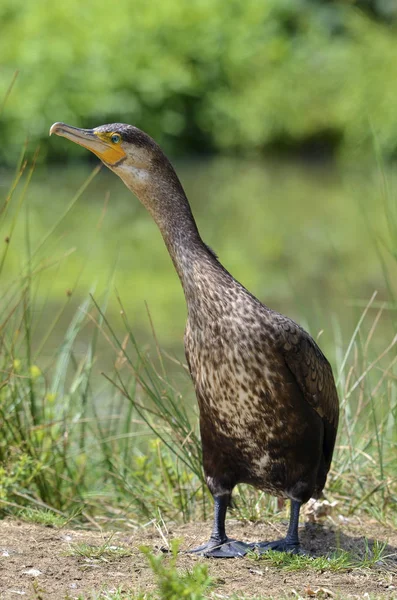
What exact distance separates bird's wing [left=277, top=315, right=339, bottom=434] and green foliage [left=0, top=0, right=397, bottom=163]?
1455cm

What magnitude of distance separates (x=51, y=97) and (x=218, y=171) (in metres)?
3.20

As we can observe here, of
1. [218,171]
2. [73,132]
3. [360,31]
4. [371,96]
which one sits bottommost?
[73,132]

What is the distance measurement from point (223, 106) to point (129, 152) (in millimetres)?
17436

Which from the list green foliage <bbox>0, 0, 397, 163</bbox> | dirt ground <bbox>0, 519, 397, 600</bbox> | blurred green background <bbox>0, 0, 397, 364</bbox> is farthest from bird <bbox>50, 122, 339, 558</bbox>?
green foliage <bbox>0, 0, 397, 163</bbox>

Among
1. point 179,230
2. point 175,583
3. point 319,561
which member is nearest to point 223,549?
point 319,561

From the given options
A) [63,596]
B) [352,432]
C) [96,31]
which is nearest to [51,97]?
[96,31]

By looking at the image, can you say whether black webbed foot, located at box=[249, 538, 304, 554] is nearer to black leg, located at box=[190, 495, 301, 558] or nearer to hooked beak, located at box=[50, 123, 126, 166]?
black leg, located at box=[190, 495, 301, 558]

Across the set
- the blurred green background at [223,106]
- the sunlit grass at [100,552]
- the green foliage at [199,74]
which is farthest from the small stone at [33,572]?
the green foliage at [199,74]

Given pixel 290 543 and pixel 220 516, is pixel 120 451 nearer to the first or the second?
pixel 220 516

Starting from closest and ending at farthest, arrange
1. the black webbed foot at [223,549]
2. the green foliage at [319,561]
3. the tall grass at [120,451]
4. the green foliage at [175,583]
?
the green foliage at [175,583] → the green foliage at [319,561] → the black webbed foot at [223,549] → the tall grass at [120,451]

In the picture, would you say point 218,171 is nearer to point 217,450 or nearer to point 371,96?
point 371,96

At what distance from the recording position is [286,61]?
72.3ft

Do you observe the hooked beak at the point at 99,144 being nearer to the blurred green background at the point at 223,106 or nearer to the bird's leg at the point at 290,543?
the bird's leg at the point at 290,543

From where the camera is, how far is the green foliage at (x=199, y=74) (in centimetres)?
1878
